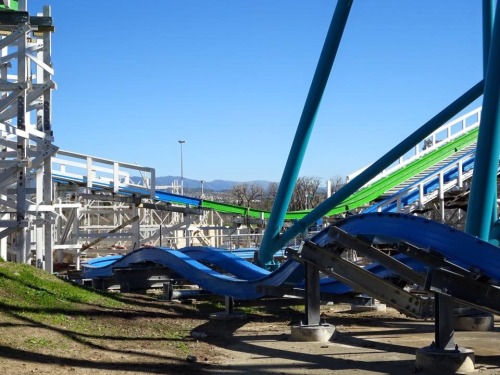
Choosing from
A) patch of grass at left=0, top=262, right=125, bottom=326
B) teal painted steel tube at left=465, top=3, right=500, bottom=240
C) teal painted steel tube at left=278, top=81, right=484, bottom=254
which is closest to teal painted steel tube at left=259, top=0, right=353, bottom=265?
teal painted steel tube at left=278, top=81, right=484, bottom=254

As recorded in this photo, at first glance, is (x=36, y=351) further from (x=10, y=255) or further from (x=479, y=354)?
(x=10, y=255)

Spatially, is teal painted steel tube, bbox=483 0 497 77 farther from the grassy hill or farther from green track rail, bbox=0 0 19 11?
green track rail, bbox=0 0 19 11

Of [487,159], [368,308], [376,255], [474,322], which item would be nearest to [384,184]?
[368,308]

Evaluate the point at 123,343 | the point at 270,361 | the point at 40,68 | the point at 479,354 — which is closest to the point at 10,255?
the point at 40,68

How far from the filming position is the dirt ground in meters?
9.45

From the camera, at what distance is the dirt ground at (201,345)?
9453 millimetres

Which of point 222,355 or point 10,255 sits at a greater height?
point 10,255

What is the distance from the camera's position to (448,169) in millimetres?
25578

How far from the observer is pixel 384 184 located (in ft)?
88.4

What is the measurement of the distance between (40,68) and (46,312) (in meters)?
7.84

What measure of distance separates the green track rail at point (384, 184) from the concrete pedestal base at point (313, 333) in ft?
42.9

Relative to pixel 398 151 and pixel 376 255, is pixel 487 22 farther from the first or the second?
pixel 376 255

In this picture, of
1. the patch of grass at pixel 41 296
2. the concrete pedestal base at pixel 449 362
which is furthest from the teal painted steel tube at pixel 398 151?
the concrete pedestal base at pixel 449 362

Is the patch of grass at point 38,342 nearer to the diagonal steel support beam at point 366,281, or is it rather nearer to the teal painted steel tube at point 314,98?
the diagonal steel support beam at point 366,281
